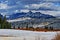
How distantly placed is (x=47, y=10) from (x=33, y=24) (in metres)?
0.54

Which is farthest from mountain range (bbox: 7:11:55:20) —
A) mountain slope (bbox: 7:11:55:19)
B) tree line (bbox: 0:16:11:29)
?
tree line (bbox: 0:16:11:29)

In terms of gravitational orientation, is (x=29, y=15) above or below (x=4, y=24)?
above

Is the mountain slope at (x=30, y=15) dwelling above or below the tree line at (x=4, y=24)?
above

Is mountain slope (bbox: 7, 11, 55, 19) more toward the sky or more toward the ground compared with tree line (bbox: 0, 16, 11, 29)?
more toward the sky

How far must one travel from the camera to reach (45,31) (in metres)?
4.90

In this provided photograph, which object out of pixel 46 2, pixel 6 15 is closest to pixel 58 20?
pixel 46 2

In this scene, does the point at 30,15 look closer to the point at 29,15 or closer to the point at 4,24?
the point at 29,15

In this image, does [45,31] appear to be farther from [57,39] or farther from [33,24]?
[57,39]

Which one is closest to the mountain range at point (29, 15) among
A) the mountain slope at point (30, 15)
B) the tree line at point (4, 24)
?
the mountain slope at point (30, 15)

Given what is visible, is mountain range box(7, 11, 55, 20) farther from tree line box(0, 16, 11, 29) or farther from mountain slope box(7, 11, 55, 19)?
tree line box(0, 16, 11, 29)

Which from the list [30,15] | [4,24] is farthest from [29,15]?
[4,24]

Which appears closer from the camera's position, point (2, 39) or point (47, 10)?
point (2, 39)

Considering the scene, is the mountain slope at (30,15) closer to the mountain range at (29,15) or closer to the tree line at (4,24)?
the mountain range at (29,15)

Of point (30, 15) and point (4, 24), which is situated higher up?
point (30, 15)
